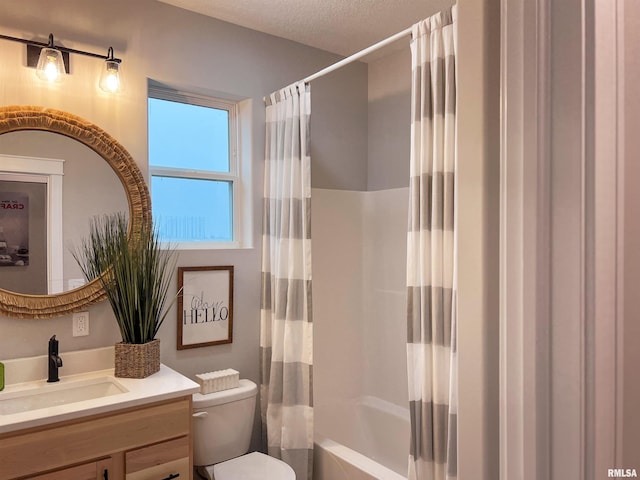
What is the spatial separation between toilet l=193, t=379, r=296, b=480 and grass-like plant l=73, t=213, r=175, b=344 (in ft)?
1.45

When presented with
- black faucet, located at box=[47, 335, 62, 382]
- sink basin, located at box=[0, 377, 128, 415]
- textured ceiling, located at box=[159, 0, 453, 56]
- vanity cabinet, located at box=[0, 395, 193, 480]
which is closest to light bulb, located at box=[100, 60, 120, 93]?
textured ceiling, located at box=[159, 0, 453, 56]

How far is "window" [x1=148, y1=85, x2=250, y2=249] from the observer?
8.54ft

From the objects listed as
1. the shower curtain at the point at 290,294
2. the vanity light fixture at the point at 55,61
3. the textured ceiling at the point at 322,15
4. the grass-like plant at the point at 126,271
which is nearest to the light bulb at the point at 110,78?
the vanity light fixture at the point at 55,61

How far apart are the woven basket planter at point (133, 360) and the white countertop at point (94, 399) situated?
0.03 metres

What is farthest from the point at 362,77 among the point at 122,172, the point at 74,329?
the point at 74,329

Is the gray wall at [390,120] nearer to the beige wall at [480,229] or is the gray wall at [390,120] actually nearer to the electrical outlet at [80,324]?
the electrical outlet at [80,324]

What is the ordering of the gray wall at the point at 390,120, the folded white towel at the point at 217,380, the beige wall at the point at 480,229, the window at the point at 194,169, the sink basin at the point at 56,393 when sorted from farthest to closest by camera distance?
1. the gray wall at the point at 390,120
2. the window at the point at 194,169
3. the folded white towel at the point at 217,380
4. the sink basin at the point at 56,393
5. the beige wall at the point at 480,229

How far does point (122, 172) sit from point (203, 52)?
805 millimetres

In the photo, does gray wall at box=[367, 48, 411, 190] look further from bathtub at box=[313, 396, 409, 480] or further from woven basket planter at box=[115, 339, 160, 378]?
woven basket planter at box=[115, 339, 160, 378]

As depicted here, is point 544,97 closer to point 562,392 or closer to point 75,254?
point 562,392

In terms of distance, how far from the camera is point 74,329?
2168 mm

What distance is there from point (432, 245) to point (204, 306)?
1.34m

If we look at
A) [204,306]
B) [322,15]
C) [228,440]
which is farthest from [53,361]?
[322,15]

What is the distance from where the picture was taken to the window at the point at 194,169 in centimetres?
260
